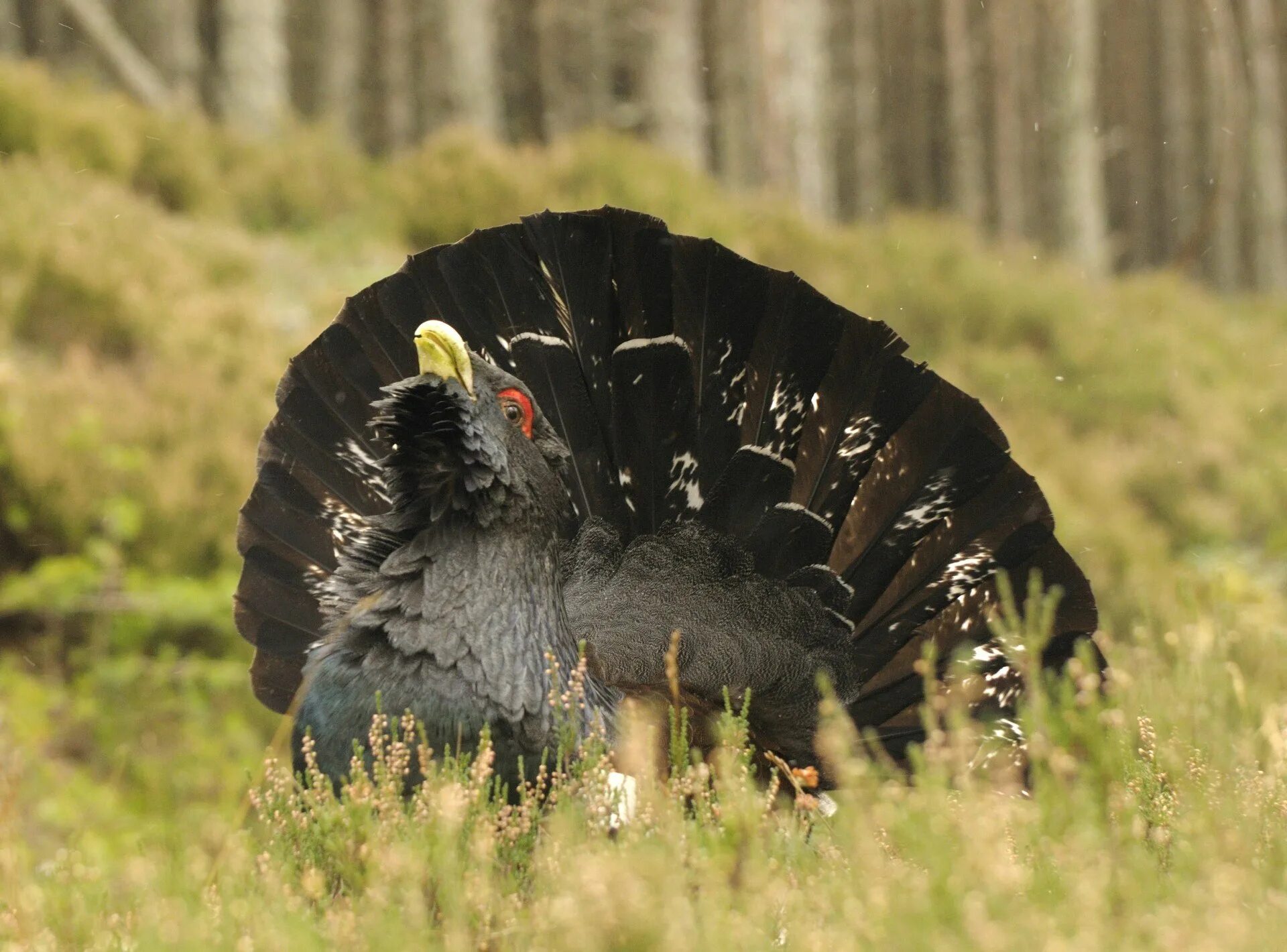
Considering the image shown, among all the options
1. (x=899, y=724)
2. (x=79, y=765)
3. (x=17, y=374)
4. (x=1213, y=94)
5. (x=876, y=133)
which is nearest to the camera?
(x=899, y=724)

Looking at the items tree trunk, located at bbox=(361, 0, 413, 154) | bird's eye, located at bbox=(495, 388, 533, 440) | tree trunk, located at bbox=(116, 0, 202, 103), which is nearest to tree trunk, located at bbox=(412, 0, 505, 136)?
tree trunk, located at bbox=(116, 0, 202, 103)

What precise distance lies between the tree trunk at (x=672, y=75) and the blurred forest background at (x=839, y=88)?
28 millimetres

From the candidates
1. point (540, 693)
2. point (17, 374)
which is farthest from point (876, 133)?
point (540, 693)

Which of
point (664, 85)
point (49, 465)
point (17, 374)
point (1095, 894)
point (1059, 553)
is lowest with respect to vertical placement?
point (1095, 894)

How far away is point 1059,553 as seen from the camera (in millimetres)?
3416

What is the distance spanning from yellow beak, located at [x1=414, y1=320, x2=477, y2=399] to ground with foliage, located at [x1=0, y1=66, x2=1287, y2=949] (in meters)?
0.83

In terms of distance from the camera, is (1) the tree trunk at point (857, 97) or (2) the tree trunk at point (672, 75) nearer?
(2) the tree trunk at point (672, 75)

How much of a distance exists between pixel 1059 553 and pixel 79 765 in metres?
4.20

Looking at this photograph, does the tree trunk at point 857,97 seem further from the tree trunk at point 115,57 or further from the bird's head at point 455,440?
the bird's head at point 455,440

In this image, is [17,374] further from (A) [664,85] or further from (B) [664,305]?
(A) [664,85]

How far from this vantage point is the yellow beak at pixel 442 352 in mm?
2846

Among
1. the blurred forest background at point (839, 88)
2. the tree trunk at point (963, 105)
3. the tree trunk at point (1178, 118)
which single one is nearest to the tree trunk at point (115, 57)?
the blurred forest background at point (839, 88)

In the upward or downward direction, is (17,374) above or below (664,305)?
above

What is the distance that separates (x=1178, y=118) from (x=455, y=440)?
37557 mm
